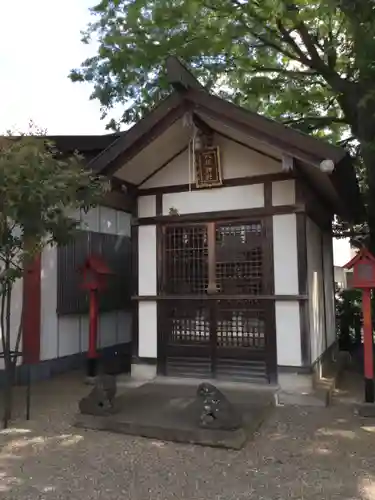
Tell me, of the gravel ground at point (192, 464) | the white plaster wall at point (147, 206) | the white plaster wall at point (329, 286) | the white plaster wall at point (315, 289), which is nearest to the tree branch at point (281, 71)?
the white plaster wall at point (329, 286)

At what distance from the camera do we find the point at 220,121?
5961 mm

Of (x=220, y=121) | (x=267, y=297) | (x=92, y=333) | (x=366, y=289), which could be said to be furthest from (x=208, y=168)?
(x=92, y=333)

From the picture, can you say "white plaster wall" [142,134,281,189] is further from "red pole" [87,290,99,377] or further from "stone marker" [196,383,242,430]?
"stone marker" [196,383,242,430]

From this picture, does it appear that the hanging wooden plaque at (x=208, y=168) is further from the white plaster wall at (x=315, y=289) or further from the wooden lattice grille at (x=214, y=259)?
the white plaster wall at (x=315, y=289)

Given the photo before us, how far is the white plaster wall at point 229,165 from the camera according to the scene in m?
6.54

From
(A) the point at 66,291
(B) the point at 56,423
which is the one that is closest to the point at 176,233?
(A) the point at 66,291

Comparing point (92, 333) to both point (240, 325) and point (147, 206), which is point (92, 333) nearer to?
point (147, 206)

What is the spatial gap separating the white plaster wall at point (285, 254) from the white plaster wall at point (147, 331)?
6.56 ft

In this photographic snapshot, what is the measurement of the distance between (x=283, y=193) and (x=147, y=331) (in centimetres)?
298

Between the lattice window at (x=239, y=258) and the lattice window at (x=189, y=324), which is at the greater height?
the lattice window at (x=239, y=258)

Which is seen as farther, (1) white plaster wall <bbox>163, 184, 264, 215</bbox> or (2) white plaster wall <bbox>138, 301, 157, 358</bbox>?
(2) white plaster wall <bbox>138, 301, 157, 358</bbox>

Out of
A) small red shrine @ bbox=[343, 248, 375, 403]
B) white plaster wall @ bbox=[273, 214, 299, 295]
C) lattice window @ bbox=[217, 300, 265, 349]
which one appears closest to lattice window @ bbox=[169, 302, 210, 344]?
lattice window @ bbox=[217, 300, 265, 349]

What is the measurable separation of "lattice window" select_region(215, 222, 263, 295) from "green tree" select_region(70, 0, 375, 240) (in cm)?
286

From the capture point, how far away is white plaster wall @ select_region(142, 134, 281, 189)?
6.54 metres
